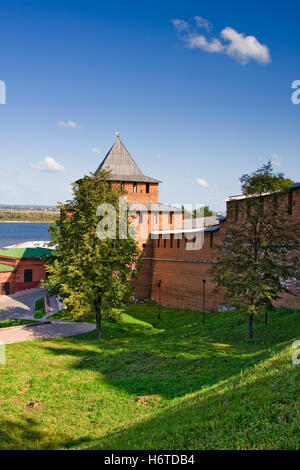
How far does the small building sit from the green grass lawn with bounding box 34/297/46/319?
710cm

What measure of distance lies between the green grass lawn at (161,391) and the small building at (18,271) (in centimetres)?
2455

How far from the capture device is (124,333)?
61.6 feet

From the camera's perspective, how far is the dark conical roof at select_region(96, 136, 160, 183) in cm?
2986

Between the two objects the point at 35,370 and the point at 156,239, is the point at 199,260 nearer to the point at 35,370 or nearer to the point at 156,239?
the point at 156,239

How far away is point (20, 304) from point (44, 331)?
1428 cm

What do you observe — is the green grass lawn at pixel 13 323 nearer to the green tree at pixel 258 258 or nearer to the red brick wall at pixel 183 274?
the red brick wall at pixel 183 274

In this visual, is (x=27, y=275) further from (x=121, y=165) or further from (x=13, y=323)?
(x=13, y=323)

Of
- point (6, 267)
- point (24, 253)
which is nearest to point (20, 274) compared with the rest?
point (6, 267)

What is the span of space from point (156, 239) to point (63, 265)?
39.9ft

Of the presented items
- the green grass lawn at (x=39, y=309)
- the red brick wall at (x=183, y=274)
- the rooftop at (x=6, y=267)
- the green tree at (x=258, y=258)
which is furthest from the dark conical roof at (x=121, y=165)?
the green tree at (x=258, y=258)

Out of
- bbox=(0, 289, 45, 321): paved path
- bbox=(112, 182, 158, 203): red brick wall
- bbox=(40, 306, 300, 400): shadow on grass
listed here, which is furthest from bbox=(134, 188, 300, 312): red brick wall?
bbox=(0, 289, 45, 321): paved path

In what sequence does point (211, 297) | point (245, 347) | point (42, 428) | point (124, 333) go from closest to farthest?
point (42, 428) → point (245, 347) → point (124, 333) → point (211, 297)

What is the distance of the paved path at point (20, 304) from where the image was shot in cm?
2750
